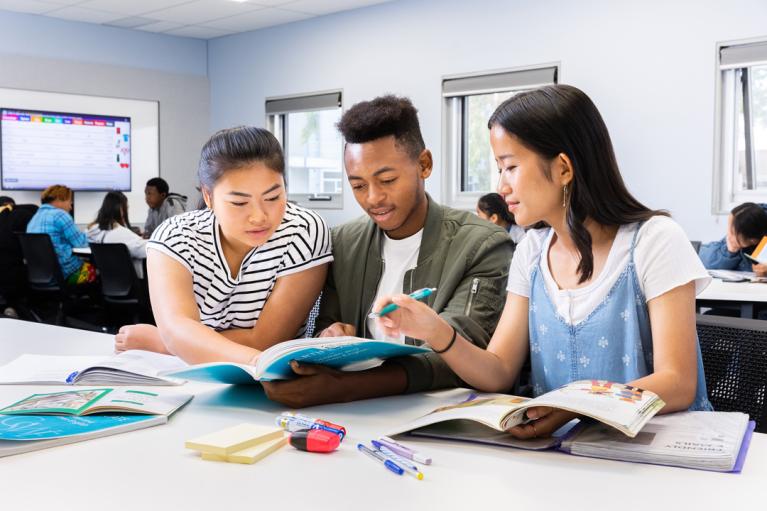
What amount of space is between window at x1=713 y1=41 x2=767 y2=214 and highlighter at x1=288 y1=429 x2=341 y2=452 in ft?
14.6

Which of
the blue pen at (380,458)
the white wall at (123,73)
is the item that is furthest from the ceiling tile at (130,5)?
the blue pen at (380,458)

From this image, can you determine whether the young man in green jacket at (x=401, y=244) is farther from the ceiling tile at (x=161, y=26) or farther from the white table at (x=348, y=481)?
the ceiling tile at (x=161, y=26)

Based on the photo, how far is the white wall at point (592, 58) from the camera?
4914 millimetres

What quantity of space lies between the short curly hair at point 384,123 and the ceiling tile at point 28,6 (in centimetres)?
579

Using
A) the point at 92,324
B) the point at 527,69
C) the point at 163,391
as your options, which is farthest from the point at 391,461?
the point at 527,69

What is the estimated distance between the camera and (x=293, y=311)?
1734 mm

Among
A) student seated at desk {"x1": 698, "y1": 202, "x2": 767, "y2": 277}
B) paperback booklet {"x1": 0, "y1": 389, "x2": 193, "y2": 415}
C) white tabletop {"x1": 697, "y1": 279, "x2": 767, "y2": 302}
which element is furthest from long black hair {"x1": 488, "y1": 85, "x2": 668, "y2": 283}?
student seated at desk {"x1": 698, "y1": 202, "x2": 767, "y2": 277}

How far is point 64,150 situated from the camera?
23.5ft

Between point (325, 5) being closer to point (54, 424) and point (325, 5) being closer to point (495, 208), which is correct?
point (495, 208)

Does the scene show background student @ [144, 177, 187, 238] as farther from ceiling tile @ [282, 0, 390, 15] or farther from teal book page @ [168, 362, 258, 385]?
teal book page @ [168, 362, 258, 385]

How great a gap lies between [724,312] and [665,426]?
9.16 feet

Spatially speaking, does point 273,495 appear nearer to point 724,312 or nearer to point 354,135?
point 354,135

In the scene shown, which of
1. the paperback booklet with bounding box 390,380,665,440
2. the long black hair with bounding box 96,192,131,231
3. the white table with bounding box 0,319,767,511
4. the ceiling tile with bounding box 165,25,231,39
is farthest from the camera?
the ceiling tile with bounding box 165,25,231,39

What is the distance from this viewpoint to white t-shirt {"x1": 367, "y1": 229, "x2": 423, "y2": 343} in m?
1.78
